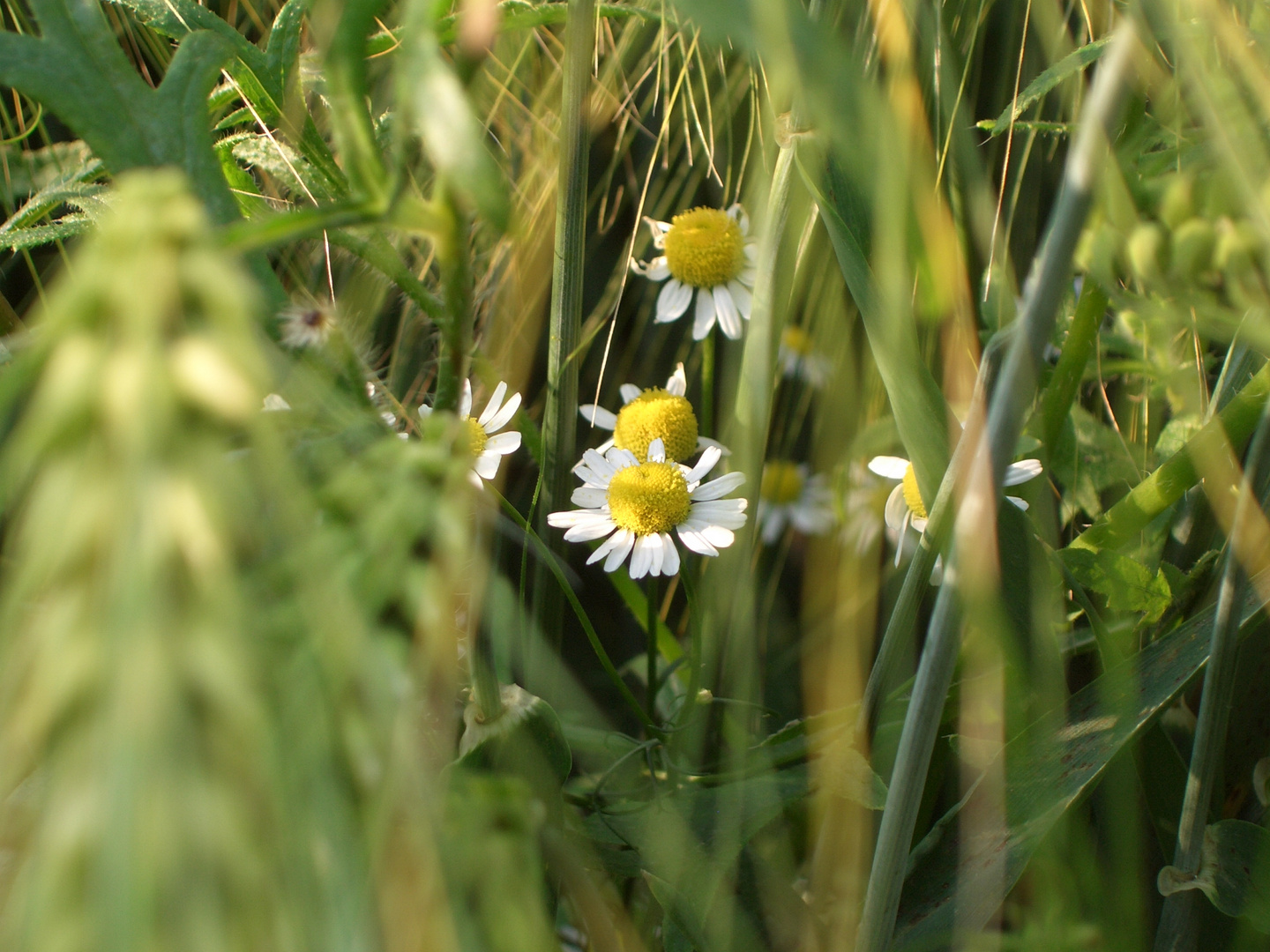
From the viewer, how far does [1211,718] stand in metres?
0.30

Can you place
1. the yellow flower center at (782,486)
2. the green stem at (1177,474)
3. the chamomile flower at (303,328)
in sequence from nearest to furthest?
1. the chamomile flower at (303,328)
2. the green stem at (1177,474)
3. the yellow flower center at (782,486)

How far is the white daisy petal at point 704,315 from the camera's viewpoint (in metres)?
0.48

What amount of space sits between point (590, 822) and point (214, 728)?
29 cm

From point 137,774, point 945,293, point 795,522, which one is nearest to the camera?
point 137,774

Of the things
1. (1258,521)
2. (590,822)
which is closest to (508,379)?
(590,822)

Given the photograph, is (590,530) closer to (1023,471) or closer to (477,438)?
(477,438)

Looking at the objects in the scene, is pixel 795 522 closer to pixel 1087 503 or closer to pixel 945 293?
pixel 1087 503

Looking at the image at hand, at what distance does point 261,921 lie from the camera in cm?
10

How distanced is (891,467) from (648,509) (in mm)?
128

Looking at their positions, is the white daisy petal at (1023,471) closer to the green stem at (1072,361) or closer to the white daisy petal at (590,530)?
the green stem at (1072,361)

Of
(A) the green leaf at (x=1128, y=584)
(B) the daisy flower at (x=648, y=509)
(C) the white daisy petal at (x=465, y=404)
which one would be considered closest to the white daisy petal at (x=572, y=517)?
(B) the daisy flower at (x=648, y=509)

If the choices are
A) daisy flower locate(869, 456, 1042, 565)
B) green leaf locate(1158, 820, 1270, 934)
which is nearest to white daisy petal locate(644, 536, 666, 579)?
daisy flower locate(869, 456, 1042, 565)

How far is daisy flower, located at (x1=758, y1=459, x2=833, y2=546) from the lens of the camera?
2.11 ft

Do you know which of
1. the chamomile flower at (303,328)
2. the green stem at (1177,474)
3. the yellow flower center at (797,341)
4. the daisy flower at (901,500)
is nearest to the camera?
the chamomile flower at (303,328)
